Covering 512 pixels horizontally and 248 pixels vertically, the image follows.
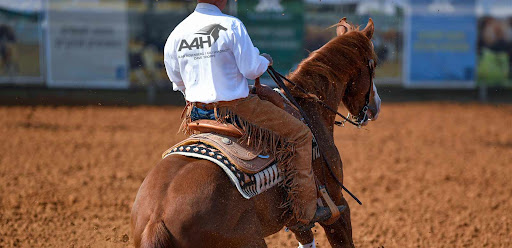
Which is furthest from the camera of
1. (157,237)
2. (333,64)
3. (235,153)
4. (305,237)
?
(305,237)

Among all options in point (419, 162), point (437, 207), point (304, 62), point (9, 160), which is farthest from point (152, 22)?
point (304, 62)

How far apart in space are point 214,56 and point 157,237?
1073 millimetres

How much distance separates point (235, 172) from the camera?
332 centimetres

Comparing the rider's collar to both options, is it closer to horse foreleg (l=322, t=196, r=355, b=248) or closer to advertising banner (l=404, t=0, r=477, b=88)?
horse foreleg (l=322, t=196, r=355, b=248)

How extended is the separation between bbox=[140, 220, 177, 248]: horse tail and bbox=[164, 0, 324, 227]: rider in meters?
0.82

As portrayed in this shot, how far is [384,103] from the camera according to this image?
15070 mm

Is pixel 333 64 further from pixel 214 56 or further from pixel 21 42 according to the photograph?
pixel 21 42

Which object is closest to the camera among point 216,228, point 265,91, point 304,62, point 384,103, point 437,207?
point 216,228

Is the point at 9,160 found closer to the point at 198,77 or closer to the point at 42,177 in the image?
the point at 42,177

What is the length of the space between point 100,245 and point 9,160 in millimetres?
4093

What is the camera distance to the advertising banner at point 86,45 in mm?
14734

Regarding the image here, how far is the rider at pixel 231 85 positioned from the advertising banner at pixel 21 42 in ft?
40.4

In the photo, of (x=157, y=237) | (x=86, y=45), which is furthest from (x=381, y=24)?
(x=157, y=237)

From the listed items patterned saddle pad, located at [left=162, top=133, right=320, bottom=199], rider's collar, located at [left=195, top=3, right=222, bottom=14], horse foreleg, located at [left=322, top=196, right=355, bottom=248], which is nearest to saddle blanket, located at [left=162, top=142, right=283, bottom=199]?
patterned saddle pad, located at [left=162, top=133, right=320, bottom=199]
